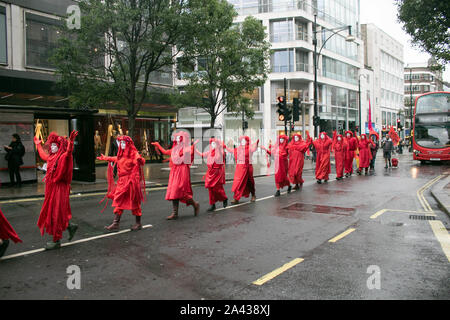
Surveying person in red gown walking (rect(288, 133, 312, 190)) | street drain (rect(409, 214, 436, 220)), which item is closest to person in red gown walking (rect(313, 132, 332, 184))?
person in red gown walking (rect(288, 133, 312, 190))

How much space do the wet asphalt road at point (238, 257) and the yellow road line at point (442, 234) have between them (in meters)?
0.10

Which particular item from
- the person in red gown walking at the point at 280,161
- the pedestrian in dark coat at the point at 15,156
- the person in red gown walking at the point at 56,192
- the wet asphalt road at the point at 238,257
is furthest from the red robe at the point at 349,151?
the person in red gown walking at the point at 56,192

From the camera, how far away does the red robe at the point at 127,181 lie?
687 cm

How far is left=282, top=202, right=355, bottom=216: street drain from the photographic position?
343 inches

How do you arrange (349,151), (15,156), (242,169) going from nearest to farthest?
1. (242,169)
2. (15,156)
3. (349,151)

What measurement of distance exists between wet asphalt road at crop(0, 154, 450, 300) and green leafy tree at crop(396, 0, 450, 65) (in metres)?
12.3

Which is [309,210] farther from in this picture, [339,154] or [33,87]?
[33,87]

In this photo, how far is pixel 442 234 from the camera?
263 inches

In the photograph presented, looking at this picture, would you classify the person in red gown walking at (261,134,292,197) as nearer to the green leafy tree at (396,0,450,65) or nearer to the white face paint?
the white face paint

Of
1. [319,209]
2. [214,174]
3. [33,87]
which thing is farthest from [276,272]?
[33,87]

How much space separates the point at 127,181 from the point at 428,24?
17.5m
